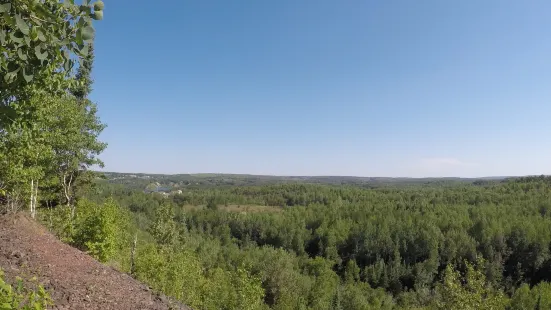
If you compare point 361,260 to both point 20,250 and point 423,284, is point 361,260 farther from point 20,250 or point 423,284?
point 20,250

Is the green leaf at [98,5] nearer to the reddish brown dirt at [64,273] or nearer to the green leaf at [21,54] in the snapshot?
the green leaf at [21,54]

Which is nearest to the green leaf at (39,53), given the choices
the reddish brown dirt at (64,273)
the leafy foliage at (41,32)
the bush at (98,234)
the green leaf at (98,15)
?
the leafy foliage at (41,32)

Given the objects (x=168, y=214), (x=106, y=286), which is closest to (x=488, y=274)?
(x=168, y=214)

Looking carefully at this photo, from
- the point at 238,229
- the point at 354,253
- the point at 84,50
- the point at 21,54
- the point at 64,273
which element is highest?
the point at 84,50

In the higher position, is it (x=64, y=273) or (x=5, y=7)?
(x=5, y=7)

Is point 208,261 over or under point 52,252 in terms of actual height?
under

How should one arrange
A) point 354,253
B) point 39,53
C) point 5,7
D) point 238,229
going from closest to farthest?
point 5,7 < point 39,53 < point 354,253 < point 238,229

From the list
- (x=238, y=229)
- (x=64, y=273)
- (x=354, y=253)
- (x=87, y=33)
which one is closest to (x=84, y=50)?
(x=87, y=33)

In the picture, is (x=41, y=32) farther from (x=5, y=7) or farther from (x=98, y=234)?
(x=98, y=234)
